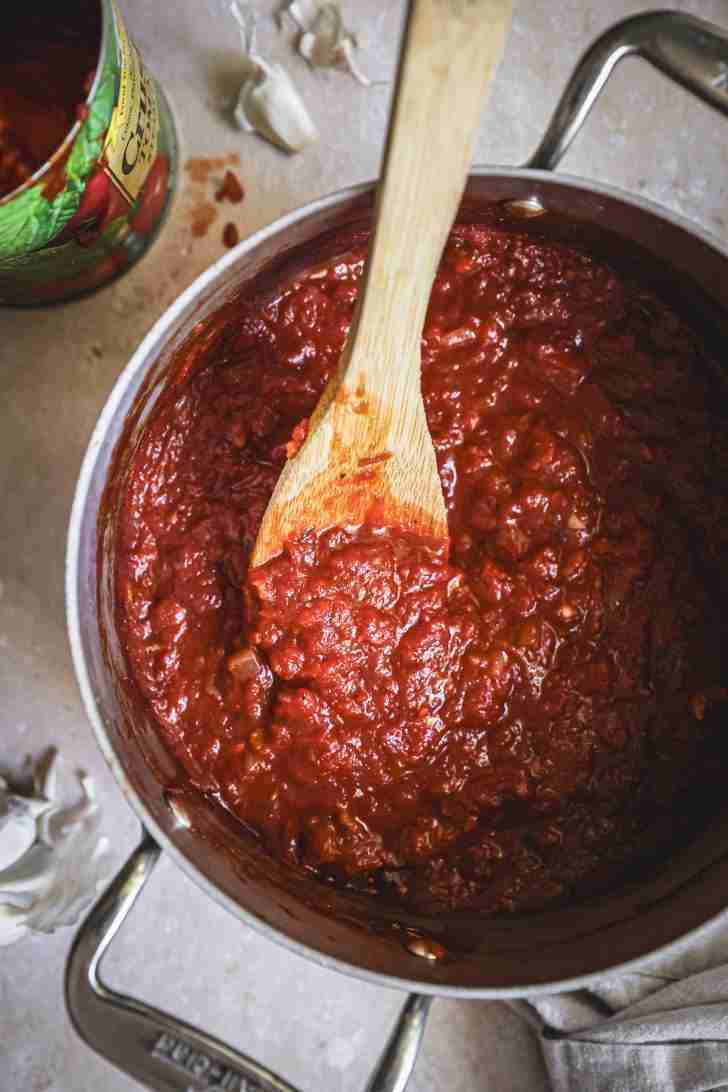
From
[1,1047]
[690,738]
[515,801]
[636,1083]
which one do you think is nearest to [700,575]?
[690,738]

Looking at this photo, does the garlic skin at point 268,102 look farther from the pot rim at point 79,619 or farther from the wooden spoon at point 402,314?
the wooden spoon at point 402,314

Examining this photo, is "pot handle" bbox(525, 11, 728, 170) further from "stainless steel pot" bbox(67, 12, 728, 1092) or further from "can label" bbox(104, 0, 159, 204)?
"can label" bbox(104, 0, 159, 204)

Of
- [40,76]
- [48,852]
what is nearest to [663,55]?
[40,76]

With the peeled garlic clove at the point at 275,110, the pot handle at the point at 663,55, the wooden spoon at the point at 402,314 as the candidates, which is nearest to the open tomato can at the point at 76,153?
the peeled garlic clove at the point at 275,110

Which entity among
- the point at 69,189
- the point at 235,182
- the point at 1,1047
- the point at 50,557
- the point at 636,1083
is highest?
the point at 235,182

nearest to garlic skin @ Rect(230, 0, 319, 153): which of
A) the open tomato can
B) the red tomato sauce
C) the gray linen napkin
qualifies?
the open tomato can

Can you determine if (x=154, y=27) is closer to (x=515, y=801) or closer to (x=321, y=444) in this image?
(x=321, y=444)
